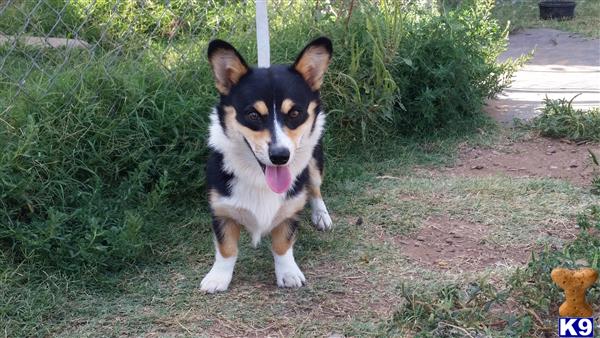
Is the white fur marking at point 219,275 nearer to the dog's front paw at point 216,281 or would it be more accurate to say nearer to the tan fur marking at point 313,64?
the dog's front paw at point 216,281

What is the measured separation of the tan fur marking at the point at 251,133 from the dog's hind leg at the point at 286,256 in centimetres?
49

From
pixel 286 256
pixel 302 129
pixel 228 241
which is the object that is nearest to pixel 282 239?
pixel 286 256

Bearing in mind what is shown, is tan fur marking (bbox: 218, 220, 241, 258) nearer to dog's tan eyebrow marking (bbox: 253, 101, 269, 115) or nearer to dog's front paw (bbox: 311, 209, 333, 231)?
dog's tan eyebrow marking (bbox: 253, 101, 269, 115)

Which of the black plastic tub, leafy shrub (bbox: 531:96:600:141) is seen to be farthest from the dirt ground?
the black plastic tub

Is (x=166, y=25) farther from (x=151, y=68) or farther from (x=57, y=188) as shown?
(x=57, y=188)

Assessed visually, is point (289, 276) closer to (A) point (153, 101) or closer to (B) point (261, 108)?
(B) point (261, 108)

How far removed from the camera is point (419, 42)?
15.7ft

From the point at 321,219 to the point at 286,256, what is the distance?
58 centimetres

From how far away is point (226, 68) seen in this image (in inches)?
112

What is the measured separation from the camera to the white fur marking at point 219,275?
115 inches

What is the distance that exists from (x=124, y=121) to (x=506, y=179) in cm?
224

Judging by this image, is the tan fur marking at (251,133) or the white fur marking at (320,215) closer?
the tan fur marking at (251,133)

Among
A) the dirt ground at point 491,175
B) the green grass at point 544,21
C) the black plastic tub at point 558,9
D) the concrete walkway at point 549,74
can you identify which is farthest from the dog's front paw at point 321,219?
the black plastic tub at point 558,9

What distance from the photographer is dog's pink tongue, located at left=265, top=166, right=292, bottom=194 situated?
281 cm
